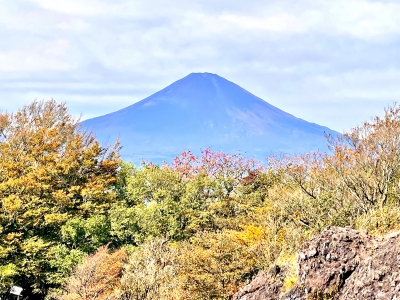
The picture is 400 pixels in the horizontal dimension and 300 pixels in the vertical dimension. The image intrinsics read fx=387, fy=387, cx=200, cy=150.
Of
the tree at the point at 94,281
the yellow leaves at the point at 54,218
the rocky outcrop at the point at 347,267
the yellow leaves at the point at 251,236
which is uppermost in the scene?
the rocky outcrop at the point at 347,267

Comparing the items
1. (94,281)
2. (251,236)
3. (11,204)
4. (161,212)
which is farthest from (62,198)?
(251,236)

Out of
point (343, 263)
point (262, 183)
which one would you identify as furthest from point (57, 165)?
point (343, 263)

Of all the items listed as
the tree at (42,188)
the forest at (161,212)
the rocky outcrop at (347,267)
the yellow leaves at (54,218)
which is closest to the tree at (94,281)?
the forest at (161,212)

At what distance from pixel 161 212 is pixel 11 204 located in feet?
33.7

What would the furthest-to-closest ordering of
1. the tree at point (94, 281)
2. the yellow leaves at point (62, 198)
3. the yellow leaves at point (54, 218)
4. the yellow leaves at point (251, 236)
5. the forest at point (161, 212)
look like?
the yellow leaves at point (62, 198) < the yellow leaves at point (54, 218) < the yellow leaves at point (251, 236) < the tree at point (94, 281) < the forest at point (161, 212)

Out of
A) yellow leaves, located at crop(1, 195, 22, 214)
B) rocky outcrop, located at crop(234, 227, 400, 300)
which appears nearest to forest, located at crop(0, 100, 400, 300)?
yellow leaves, located at crop(1, 195, 22, 214)

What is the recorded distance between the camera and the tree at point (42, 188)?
25.3 m

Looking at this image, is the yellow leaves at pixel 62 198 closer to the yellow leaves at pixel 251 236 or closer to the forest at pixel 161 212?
the forest at pixel 161 212

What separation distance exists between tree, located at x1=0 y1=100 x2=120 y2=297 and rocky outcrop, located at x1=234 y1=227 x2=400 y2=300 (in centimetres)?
1972

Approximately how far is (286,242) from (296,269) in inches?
322

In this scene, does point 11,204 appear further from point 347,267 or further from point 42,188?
point 347,267

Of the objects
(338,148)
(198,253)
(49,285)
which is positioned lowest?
(49,285)

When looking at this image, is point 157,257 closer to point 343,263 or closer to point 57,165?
point 343,263

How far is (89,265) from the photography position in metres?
→ 18.9
